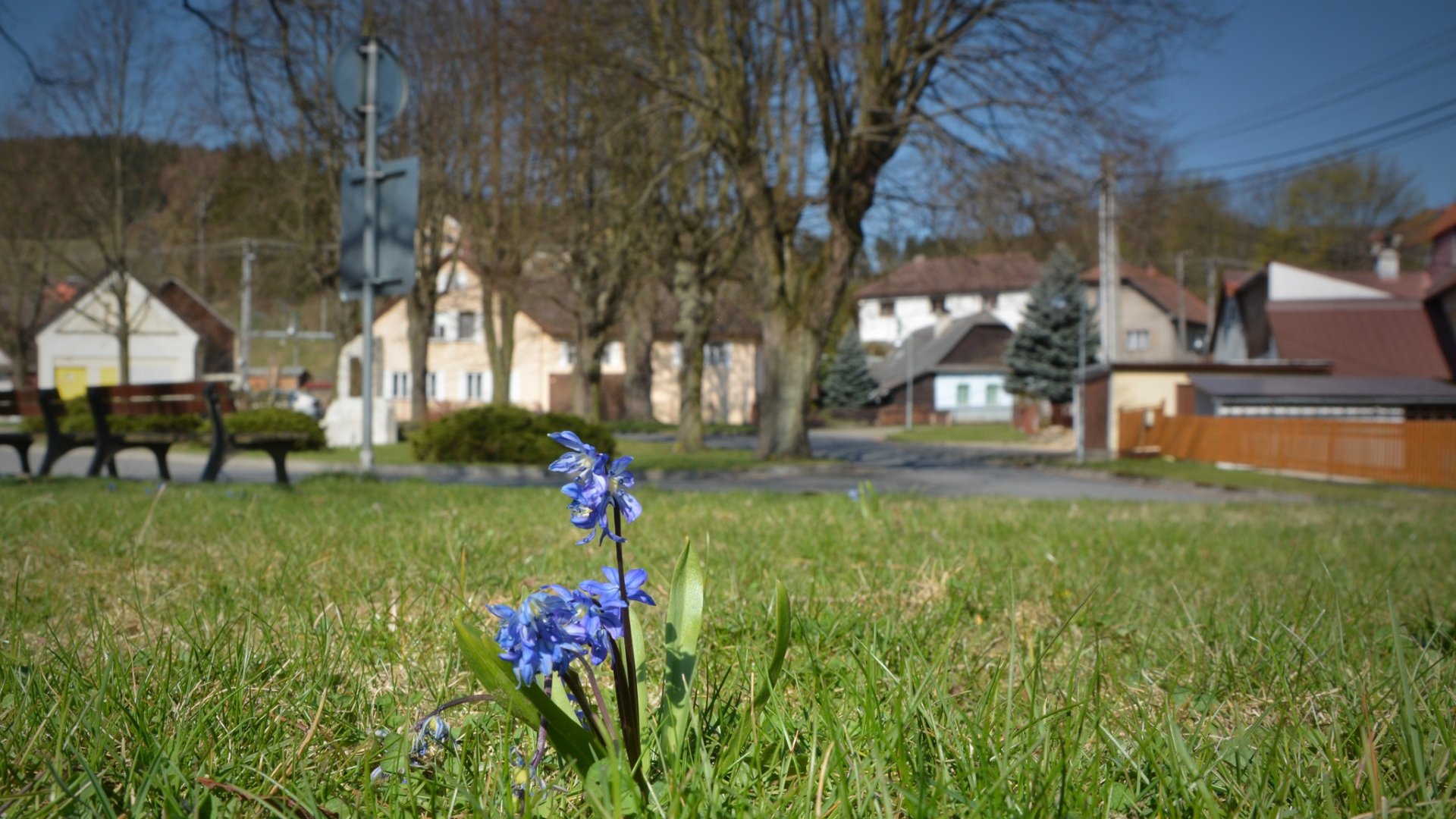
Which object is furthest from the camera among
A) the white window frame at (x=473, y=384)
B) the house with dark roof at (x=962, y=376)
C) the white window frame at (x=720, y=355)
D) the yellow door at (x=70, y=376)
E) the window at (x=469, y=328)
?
the house with dark roof at (x=962, y=376)

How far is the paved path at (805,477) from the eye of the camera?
15281 mm

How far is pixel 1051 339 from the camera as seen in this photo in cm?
5422

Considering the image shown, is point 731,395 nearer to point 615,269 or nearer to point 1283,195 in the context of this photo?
point 615,269

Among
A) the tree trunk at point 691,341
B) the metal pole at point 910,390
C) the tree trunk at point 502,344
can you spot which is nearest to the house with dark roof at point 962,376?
the metal pole at point 910,390

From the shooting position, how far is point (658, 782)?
1487 mm

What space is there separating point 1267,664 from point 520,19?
63.6 feet

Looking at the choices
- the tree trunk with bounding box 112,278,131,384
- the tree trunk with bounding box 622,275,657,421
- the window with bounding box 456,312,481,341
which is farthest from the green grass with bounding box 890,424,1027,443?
the tree trunk with bounding box 112,278,131,384

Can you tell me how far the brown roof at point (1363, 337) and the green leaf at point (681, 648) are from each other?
1450 inches

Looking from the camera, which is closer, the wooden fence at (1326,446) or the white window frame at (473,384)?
the wooden fence at (1326,446)

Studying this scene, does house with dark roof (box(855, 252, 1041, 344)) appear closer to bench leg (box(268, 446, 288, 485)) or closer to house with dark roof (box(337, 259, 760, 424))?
house with dark roof (box(337, 259, 760, 424))

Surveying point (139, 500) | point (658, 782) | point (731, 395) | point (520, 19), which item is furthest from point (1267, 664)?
point (731, 395)

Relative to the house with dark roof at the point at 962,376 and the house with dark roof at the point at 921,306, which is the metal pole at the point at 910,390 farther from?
the house with dark roof at the point at 921,306

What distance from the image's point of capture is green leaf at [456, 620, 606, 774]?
4.35ft

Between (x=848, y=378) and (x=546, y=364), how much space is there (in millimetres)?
23740
